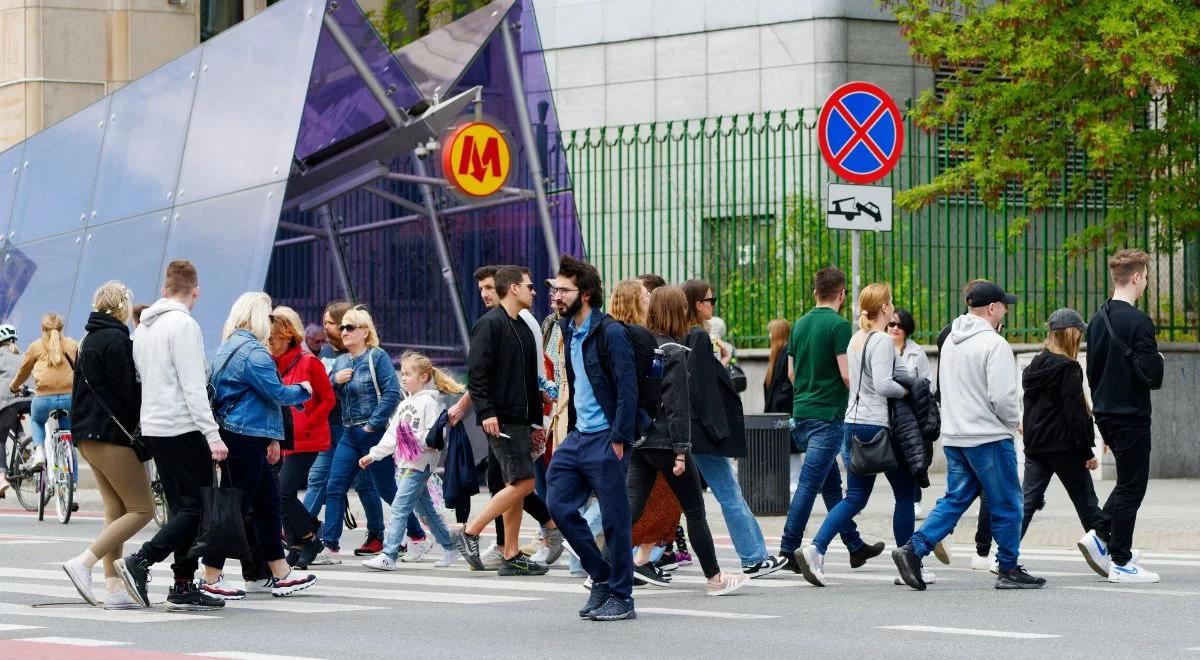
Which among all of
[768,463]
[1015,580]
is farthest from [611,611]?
[768,463]

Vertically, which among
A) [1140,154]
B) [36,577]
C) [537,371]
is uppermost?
[1140,154]

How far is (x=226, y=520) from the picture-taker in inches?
435

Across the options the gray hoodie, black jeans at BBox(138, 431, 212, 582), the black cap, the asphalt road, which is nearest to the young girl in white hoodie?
the asphalt road

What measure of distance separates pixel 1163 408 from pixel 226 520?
12.7 m

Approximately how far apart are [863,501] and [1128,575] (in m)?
1.55

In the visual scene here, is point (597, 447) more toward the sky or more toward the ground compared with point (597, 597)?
more toward the sky

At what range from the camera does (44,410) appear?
19297 mm

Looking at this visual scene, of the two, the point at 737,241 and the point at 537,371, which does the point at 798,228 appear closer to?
the point at 737,241

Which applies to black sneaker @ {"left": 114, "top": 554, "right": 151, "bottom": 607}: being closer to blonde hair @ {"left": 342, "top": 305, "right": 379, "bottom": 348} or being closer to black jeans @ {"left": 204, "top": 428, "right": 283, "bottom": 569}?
black jeans @ {"left": 204, "top": 428, "right": 283, "bottom": 569}

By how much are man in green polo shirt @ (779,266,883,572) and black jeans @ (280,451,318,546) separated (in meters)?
2.98

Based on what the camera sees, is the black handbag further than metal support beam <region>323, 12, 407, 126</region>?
No

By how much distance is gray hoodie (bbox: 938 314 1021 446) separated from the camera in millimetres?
11688

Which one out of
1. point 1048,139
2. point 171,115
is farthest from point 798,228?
point 171,115

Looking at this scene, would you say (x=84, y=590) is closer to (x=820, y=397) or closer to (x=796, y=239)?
(x=820, y=397)
